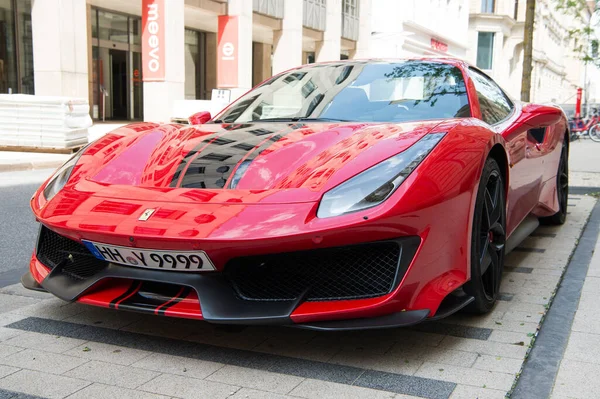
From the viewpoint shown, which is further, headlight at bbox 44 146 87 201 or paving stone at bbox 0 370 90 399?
headlight at bbox 44 146 87 201

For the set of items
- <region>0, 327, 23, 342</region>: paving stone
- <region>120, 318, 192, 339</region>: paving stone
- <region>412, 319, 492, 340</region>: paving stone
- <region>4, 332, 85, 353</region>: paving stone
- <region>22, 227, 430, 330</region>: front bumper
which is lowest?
<region>0, 327, 23, 342</region>: paving stone

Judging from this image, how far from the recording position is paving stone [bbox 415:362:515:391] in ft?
8.02

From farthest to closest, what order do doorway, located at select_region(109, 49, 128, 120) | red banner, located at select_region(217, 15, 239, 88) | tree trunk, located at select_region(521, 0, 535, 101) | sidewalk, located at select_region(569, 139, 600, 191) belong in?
doorway, located at select_region(109, 49, 128, 120), red banner, located at select_region(217, 15, 239, 88), tree trunk, located at select_region(521, 0, 535, 101), sidewalk, located at select_region(569, 139, 600, 191)

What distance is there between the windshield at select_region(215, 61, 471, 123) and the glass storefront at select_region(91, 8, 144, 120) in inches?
804

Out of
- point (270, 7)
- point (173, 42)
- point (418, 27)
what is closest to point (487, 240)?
point (173, 42)

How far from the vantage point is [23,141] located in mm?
12586

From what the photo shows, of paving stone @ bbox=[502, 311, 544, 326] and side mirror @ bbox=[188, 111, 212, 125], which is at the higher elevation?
side mirror @ bbox=[188, 111, 212, 125]

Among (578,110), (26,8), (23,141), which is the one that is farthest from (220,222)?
(578,110)

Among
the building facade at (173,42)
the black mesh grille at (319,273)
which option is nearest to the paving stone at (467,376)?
the black mesh grille at (319,273)

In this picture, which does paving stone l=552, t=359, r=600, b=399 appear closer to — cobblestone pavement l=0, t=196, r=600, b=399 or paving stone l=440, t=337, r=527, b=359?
cobblestone pavement l=0, t=196, r=600, b=399

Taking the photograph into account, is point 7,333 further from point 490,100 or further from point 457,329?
point 490,100

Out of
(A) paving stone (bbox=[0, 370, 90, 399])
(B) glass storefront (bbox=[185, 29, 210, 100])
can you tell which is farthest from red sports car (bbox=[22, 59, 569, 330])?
(B) glass storefront (bbox=[185, 29, 210, 100])

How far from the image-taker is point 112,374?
2510 mm

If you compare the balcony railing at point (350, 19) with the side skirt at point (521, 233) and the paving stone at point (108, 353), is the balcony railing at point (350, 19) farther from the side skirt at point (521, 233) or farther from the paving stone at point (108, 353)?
the paving stone at point (108, 353)
